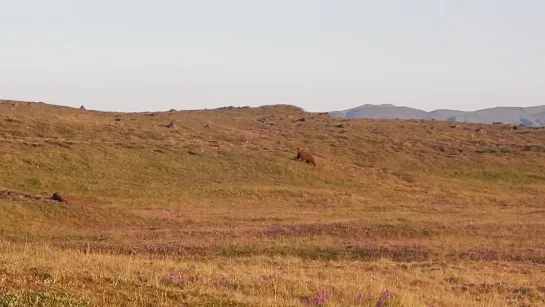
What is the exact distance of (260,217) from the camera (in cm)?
4053

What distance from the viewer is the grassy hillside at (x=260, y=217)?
15359 mm

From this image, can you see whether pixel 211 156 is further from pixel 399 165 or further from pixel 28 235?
pixel 28 235

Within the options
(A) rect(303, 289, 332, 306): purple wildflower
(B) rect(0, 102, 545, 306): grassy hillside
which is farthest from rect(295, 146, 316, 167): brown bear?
(A) rect(303, 289, 332, 306): purple wildflower

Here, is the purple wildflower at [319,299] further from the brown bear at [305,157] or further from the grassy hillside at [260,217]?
the brown bear at [305,157]

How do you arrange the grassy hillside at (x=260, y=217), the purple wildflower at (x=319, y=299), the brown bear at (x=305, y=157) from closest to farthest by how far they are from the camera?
the purple wildflower at (x=319, y=299) → the grassy hillside at (x=260, y=217) → the brown bear at (x=305, y=157)

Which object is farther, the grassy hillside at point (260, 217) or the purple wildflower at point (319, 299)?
the grassy hillside at point (260, 217)

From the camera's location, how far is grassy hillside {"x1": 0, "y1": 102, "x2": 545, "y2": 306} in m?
15.4

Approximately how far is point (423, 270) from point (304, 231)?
1098cm

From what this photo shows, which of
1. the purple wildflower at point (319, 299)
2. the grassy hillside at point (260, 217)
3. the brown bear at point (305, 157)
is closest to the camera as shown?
the purple wildflower at point (319, 299)

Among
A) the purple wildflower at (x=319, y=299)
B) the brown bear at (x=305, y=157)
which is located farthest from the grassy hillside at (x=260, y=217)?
the brown bear at (x=305, y=157)

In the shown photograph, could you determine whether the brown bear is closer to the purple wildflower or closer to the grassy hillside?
→ the grassy hillside

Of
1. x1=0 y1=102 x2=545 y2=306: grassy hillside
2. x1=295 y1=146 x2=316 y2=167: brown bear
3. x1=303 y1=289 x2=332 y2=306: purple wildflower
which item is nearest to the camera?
x1=303 y1=289 x2=332 y2=306: purple wildflower

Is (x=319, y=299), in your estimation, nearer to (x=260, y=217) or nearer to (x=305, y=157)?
(x=260, y=217)

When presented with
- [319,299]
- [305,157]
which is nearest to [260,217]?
[319,299]
